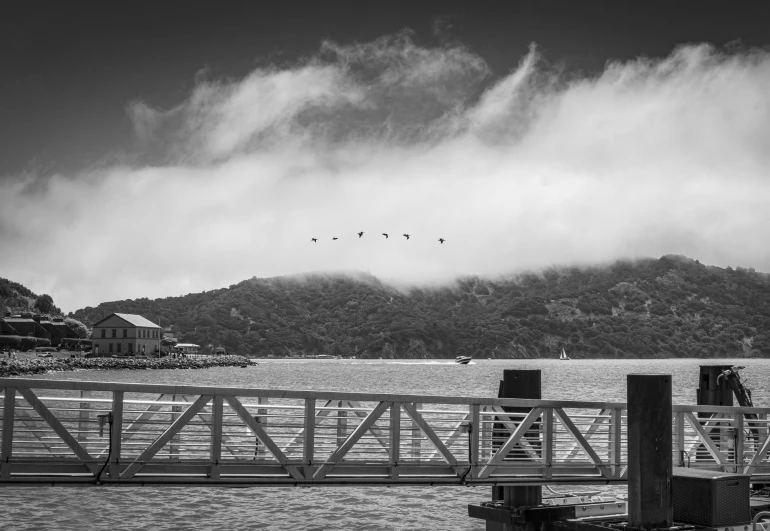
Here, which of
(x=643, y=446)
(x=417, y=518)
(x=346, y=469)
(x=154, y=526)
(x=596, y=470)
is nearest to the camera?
(x=643, y=446)

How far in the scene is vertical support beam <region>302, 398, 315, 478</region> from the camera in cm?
1462

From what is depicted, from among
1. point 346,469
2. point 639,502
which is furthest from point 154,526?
point 639,502

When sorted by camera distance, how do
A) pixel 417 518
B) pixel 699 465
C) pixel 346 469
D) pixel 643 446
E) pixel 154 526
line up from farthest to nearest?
pixel 417 518
pixel 154 526
pixel 699 465
pixel 346 469
pixel 643 446

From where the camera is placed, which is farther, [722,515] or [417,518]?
[417,518]

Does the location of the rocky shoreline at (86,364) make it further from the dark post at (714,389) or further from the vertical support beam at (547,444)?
the vertical support beam at (547,444)

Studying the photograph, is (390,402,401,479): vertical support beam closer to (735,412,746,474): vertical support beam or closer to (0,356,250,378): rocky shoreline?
(735,412,746,474): vertical support beam

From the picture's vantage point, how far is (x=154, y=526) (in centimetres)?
2409

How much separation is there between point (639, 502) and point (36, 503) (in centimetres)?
1979

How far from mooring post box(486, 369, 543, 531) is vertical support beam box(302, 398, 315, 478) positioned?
418 cm

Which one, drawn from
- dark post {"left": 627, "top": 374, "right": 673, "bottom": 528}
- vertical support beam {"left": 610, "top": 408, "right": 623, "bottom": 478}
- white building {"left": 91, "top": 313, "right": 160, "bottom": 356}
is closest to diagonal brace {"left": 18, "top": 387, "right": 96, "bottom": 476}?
dark post {"left": 627, "top": 374, "right": 673, "bottom": 528}

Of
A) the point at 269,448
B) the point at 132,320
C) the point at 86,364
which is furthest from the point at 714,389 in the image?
the point at 132,320

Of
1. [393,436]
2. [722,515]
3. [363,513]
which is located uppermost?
[393,436]

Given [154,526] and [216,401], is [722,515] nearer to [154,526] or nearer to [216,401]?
[216,401]

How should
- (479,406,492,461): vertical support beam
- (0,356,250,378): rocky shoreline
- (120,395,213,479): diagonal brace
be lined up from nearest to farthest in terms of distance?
(120,395,213,479): diagonal brace → (479,406,492,461): vertical support beam → (0,356,250,378): rocky shoreline
